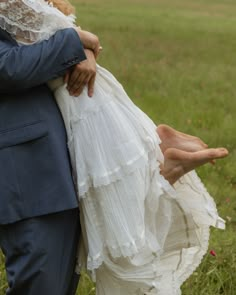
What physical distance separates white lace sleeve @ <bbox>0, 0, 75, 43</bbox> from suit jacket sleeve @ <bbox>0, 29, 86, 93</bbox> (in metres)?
0.04

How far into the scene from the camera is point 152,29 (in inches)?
542

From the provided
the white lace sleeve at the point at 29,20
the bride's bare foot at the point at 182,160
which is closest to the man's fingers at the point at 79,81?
the white lace sleeve at the point at 29,20

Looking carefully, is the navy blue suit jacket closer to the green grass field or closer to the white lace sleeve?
the white lace sleeve

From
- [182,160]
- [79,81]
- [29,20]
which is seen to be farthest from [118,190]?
[29,20]

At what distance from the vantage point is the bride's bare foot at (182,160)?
245 cm

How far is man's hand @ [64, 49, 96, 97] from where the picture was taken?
2.30m

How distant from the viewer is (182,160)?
97.2 inches

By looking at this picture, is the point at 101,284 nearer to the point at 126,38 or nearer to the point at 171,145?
the point at 171,145

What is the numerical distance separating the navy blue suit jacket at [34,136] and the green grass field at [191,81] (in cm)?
114

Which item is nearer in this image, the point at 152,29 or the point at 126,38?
the point at 126,38

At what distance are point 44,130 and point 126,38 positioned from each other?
10.1 m

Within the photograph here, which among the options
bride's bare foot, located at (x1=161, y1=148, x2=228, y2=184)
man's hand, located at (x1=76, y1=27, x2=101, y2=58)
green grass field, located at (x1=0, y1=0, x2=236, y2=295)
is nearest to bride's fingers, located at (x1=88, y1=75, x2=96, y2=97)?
man's hand, located at (x1=76, y1=27, x2=101, y2=58)

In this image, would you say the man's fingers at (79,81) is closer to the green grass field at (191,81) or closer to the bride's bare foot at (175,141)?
the bride's bare foot at (175,141)

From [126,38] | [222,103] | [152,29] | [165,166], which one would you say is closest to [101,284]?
[165,166]
